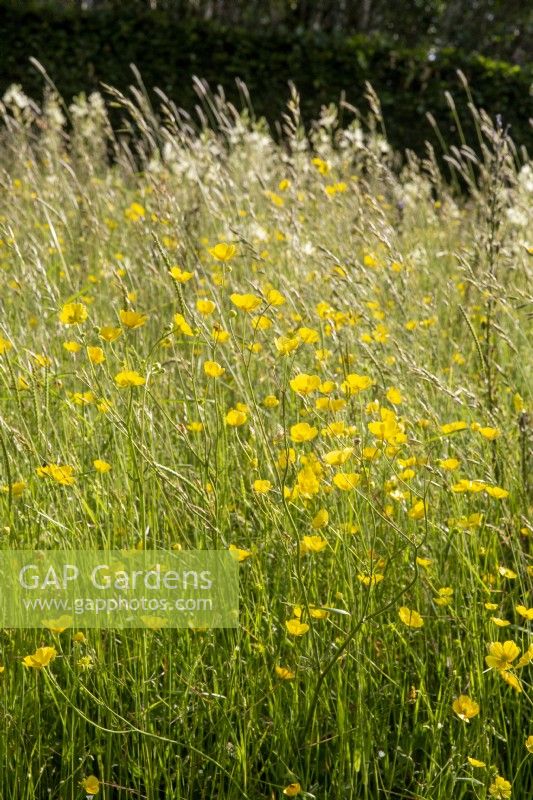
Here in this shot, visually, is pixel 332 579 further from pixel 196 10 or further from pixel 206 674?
pixel 196 10

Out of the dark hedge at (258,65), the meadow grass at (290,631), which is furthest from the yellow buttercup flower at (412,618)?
the dark hedge at (258,65)

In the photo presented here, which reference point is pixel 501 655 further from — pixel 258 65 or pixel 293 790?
pixel 258 65

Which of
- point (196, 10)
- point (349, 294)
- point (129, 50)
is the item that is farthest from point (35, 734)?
point (196, 10)

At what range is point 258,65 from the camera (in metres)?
8.05

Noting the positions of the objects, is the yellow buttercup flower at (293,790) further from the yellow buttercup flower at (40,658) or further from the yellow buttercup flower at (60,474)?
the yellow buttercup flower at (60,474)

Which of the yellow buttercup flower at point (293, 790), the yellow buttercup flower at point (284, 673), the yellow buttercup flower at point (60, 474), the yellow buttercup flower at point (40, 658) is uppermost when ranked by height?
the yellow buttercup flower at point (60, 474)

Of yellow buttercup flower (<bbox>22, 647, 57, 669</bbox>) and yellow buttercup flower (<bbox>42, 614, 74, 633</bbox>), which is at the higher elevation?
yellow buttercup flower (<bbox>42, 614, 74, 633</bbox>)

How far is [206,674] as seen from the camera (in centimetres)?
166

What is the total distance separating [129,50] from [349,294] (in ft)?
21.6

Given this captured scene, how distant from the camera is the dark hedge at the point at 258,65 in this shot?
7.98 meters

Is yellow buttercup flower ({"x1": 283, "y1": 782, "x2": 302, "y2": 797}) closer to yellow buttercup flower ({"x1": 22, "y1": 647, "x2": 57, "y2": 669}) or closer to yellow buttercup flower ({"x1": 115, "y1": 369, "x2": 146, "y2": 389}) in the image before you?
yellow buttercup flower ({"x1": 22, "y1": 647, "x2": 57, "y2": 669})

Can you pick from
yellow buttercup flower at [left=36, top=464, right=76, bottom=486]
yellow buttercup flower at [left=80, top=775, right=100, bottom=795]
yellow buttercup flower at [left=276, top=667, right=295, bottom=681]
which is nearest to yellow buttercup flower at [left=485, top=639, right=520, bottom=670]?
yellow buttercup flower at [left=276, top=667, right=295, bottom=681]

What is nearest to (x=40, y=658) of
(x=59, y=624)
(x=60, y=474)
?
(x=59, y=624)

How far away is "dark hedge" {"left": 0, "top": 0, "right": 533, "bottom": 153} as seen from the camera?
26.2ft
